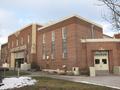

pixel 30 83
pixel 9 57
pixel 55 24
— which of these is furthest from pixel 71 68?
pixel 9 57

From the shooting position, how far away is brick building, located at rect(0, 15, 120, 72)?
34.0m

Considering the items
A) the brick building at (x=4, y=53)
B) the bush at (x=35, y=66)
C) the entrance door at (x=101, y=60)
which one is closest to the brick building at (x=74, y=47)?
the entrance door at (x=101, y=60)

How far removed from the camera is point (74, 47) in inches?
1325

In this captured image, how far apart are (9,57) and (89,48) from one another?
29031 millimetres

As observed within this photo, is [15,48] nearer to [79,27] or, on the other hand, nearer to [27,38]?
[27,38]

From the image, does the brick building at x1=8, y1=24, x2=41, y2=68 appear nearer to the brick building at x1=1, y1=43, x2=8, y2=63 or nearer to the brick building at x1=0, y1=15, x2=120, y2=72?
the brick building at x1=0, y1=15, x2=120, y2=72

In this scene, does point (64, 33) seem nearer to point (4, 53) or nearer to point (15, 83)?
point (15, 83)

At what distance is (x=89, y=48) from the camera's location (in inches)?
1348

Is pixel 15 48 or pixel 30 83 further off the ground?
pixel 15 48

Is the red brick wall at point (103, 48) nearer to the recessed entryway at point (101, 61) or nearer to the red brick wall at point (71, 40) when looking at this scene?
the recessed entryway at point (101, 61)

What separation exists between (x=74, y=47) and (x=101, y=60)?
4.93 metres

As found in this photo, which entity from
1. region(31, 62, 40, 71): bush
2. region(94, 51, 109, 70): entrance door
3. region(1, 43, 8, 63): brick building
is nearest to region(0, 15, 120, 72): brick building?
region(94, 51, 109, 70): entrance door

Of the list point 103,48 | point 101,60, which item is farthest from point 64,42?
point 101,60

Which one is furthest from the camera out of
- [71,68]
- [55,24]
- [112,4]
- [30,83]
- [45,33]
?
[45,33]
